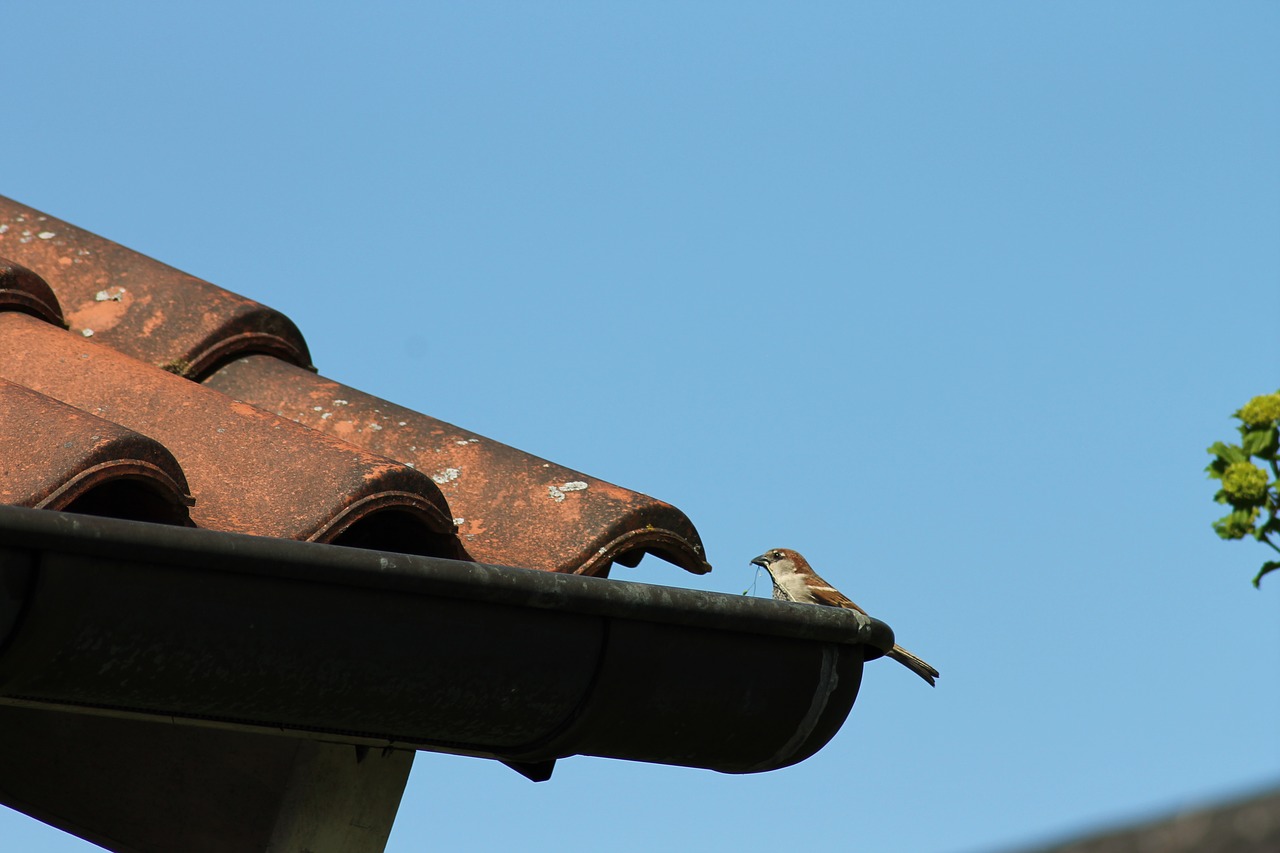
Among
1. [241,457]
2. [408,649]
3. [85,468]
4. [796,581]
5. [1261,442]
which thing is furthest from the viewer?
[796,581]

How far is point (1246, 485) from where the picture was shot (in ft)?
14.0

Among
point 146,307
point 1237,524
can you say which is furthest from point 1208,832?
point 146,307

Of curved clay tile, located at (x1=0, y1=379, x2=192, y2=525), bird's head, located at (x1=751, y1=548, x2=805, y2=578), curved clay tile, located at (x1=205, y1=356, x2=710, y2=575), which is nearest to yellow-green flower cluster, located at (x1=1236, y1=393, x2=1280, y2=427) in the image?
curved clay tile, located at (x1=205, y1=356, x2=710, y2=575)

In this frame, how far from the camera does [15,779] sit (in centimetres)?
374

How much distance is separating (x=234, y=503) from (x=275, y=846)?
684mm

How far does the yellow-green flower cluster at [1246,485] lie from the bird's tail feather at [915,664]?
988mm

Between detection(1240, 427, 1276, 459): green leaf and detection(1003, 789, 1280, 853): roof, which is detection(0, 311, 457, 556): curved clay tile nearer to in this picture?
detection(1003, 789, 1280, 853): roof

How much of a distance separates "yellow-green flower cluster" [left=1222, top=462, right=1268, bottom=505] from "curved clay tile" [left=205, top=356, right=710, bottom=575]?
136cm

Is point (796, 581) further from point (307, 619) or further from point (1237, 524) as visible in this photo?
point (307, 619)

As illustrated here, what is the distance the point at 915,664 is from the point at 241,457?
214cm

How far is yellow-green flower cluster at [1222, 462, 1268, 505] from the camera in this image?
4277 millimetres

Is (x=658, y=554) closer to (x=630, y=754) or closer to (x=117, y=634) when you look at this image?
(x=630, y=754)

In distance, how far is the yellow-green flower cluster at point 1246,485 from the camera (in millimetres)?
4277

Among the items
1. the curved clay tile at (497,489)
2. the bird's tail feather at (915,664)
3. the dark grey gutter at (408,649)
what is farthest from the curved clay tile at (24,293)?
the bird's tail feather at (915,664)
